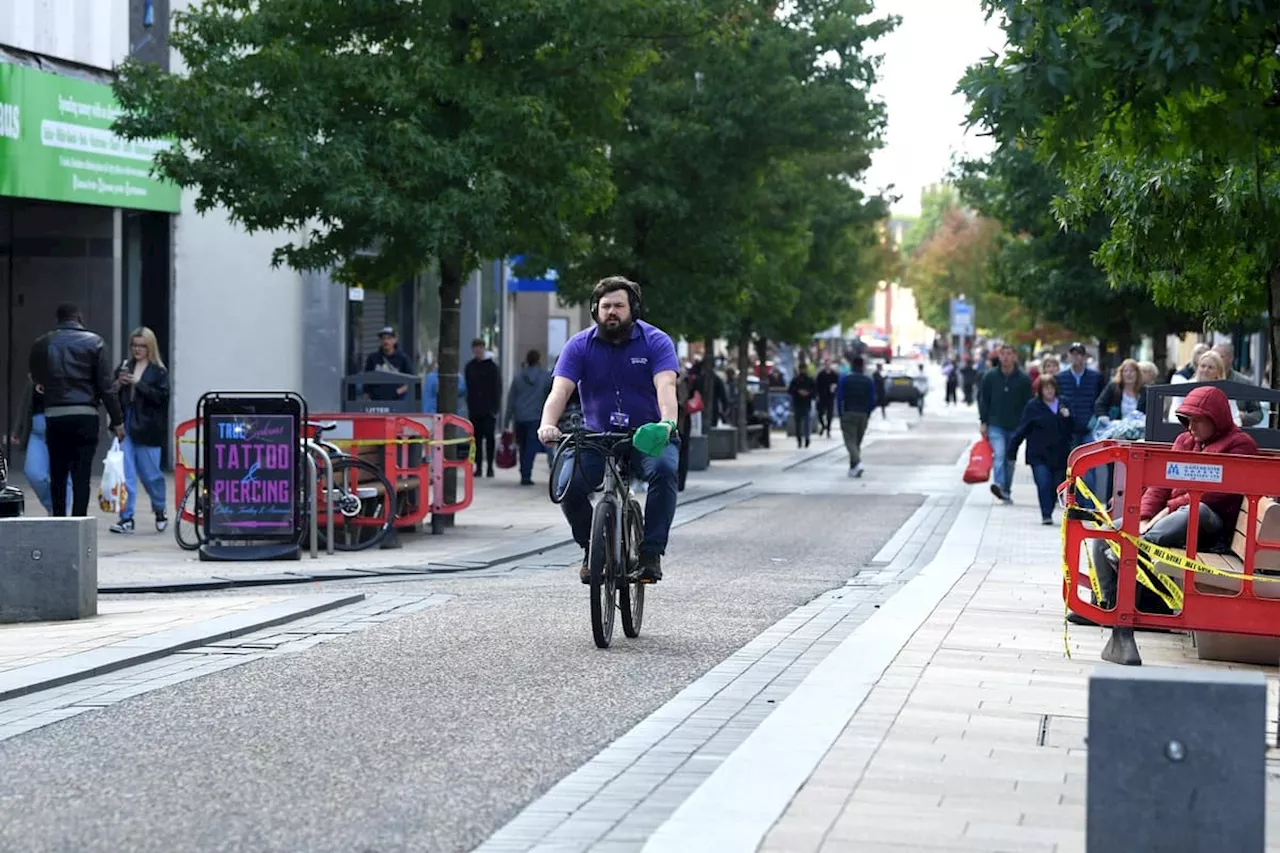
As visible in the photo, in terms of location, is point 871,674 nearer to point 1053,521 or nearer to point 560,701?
point 560,701

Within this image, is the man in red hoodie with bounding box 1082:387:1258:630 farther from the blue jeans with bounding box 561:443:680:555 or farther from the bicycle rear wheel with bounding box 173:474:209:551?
the bicycle rear wheel with bounding box 173:474:209:551

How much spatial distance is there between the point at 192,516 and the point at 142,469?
2.28m

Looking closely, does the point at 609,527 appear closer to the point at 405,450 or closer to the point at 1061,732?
the point at 1061,732

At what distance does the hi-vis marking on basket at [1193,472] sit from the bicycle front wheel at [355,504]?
26.5 ft

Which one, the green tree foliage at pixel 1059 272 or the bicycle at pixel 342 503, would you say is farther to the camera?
the green tree foliage at pixel 1059 272

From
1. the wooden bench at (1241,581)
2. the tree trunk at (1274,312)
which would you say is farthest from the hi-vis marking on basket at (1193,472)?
the tree trunk at (1274,312)

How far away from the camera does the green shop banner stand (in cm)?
2244

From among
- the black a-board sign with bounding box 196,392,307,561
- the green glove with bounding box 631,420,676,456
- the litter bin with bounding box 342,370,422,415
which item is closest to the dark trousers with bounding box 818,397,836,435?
the litter bin with bounding box 342,370,422,415

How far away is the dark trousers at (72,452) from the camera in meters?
16.5

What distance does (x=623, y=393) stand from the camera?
34.7 feet

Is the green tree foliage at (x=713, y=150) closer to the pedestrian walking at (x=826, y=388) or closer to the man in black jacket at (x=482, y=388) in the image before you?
the man in black jacket at (x=482, y=388)

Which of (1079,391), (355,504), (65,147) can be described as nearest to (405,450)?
(355,504)

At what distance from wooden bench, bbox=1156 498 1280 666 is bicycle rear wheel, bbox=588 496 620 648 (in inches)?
97.4

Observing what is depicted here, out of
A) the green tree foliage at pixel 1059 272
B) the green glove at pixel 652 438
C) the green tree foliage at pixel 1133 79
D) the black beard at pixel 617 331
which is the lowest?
the green glove at pixel 652 438
